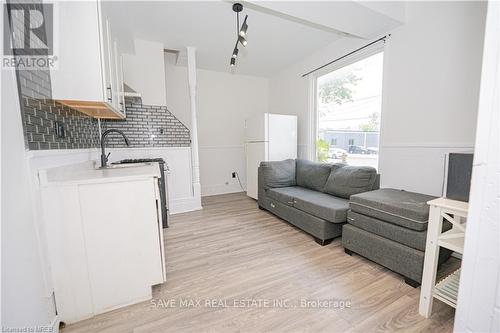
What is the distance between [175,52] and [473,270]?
13.6 feet

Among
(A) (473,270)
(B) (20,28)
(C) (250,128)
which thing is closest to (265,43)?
(C) (250,128)

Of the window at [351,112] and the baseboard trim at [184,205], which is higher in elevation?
the window at [351,112]

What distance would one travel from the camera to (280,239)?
93.1 inches

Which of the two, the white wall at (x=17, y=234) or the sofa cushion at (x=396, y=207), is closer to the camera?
the white wall at (x=17, y=234)

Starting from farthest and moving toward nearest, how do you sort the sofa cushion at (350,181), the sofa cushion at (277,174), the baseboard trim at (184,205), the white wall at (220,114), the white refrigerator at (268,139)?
the white wall at (220,114) → the white refrigerator at (268,139) → the baseboard trim at (184,205) → the sofa cushion at (277,174) → the sofa cushion at (350,181)

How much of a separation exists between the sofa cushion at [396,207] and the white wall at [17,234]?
90.0 inches

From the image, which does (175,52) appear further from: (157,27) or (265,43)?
(265,43)

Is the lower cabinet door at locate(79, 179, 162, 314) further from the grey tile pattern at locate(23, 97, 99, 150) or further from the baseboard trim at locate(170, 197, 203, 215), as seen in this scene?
the baseboard trim at locate(170, 197, 203, 215)

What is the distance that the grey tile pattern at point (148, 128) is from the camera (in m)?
3.03

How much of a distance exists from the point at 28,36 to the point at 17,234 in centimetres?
108

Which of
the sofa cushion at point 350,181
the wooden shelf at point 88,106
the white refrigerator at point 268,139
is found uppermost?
the wooden shelf at point 88,106

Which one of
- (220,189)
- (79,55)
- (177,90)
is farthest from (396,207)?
(177,90)

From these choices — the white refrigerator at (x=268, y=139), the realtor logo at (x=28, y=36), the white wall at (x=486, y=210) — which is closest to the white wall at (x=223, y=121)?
the white refrigerator at (x=268, y=139)

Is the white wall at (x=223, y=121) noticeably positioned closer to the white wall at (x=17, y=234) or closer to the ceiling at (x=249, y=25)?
the ceiling at (x=249, y=25)
